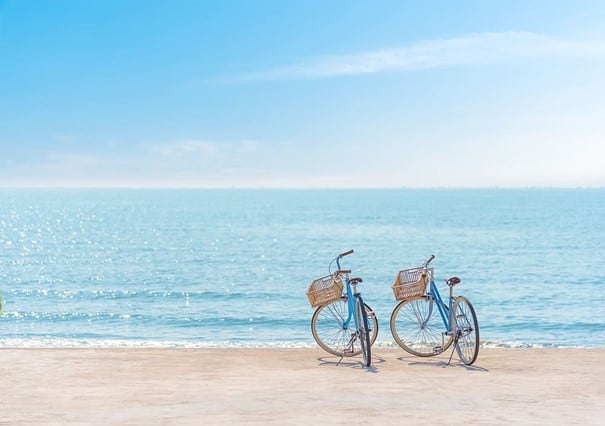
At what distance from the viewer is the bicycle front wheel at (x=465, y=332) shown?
9565mm

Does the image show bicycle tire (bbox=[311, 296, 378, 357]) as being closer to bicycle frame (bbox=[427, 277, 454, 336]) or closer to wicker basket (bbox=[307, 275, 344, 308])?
wicker basket (bbox=[307, 275, 344, 308])

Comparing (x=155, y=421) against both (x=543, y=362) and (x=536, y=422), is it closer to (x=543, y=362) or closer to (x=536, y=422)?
(x=536, y=422)

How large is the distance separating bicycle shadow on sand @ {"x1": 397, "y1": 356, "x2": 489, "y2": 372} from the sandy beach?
15 mm

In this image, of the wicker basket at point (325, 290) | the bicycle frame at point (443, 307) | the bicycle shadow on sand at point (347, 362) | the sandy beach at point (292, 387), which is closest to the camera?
the sandy beach at point (292, 387)

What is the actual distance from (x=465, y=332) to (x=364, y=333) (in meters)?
1.35

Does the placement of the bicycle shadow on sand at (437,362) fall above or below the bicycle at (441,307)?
below

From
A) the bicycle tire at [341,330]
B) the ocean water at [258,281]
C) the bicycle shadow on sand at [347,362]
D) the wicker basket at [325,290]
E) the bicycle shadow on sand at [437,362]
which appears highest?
the wicker basket at [325,290]

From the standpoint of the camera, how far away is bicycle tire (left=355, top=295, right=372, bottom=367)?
9445 millimetres

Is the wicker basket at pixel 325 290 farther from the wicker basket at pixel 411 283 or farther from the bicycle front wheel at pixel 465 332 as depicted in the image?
the bicycle front wheel at pixel 465 332

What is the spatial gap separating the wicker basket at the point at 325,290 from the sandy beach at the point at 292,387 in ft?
2.60

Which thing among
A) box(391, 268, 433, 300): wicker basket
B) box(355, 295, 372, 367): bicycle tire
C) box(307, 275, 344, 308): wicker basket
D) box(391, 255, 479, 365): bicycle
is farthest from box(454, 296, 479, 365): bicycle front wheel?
box(307, 275, 344, 308): wicker basket

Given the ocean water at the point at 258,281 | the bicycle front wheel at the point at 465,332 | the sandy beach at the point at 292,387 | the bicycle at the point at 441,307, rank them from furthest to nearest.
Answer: the ocean water at the point at 258,281 → the bicycle at the point at 441,307 → the bicycle front wheel at the point at 465,332 → the sandy beach at the point at 292,387

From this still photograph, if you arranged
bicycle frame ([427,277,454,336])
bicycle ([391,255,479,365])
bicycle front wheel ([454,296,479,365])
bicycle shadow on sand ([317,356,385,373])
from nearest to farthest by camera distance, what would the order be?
bicycle shadow on sand ([317,356,385,373]) → bicycle front wheel ([454,296,479,365]) → bicycle ([391,255,479,365]) → bicycle frame ([427,277,454,336])

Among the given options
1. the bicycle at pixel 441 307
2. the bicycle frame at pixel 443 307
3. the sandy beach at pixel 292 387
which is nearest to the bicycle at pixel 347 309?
the sandy beach at pixel 292 387
